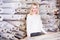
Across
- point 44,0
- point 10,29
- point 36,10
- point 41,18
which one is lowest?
point 10,29

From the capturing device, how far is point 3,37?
1327mm

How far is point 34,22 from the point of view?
1.42 metres

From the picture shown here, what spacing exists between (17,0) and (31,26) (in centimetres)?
36

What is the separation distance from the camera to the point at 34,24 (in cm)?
142

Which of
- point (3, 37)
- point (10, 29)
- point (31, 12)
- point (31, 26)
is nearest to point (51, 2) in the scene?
point (31, 12)

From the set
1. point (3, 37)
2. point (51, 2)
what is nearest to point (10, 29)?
point (3, 37)

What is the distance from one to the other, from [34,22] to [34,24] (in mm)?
25

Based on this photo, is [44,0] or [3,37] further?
[44,0]

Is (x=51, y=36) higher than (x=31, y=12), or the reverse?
(x=31, y=12)

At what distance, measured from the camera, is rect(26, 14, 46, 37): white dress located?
4.56ft

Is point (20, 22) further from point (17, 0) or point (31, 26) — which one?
point (17, 0)

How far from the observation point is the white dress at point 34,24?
139 cm

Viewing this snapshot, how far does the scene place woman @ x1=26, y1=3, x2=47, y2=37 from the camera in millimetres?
1393

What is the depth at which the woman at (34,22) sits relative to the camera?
1.39 meters
